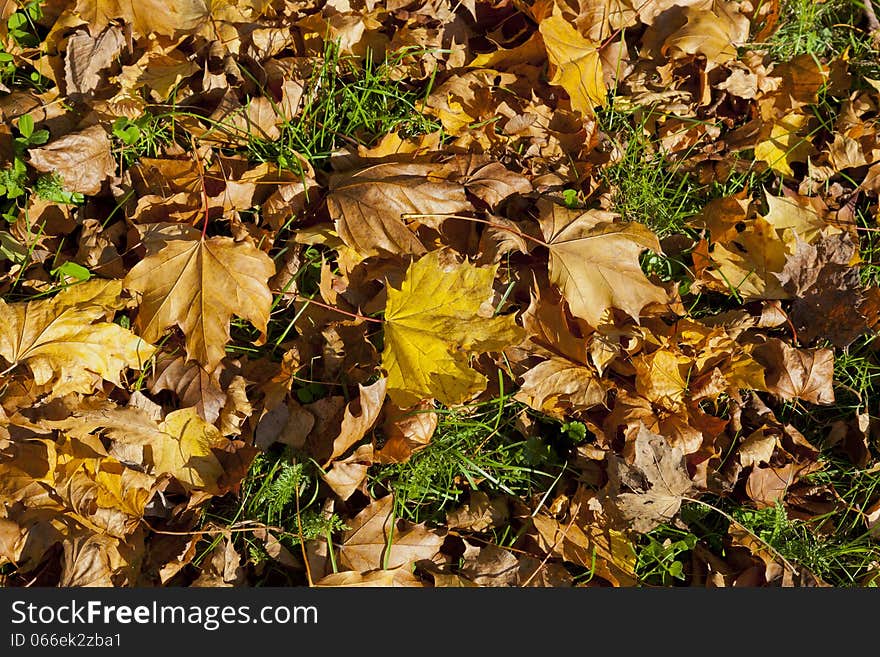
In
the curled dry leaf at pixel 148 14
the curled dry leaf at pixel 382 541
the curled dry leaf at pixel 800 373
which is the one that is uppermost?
the curled dry leaf at pixel 148 14

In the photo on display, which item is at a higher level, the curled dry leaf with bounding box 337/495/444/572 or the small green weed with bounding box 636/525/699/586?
the curled dry leaf with bounding box 337/495/444/572

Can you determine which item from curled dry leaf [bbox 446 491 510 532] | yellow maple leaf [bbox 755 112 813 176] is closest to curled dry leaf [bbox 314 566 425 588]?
curled dry leaf [bbox 446 491 510 532]

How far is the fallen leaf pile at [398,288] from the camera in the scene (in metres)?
1.98

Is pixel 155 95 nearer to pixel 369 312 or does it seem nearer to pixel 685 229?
pixel 369 312

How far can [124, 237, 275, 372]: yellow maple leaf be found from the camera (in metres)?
1.98

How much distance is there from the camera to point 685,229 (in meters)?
2.45

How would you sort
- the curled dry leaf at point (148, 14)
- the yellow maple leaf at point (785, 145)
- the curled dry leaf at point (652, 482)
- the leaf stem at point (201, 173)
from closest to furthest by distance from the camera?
the curled dry leaf at point (652, 482), the leaf stem at point (201, 173), the curled dry leaf at point (148, 14), the yellow maple leaf at point (785, 145)

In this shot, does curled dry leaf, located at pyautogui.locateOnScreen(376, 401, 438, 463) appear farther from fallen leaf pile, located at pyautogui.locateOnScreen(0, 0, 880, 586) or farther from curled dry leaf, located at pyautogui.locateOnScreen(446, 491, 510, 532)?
curled dry leaf, located at pyautogui.locateOnScreen(446, 491, 510, 532)

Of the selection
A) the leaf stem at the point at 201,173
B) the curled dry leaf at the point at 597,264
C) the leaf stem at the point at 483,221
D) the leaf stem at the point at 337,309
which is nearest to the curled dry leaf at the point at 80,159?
the leaf stem at the point at 201,173

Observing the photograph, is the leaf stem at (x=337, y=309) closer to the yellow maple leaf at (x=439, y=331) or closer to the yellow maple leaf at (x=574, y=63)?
the yellow maple leaf at (x=439, y=331)

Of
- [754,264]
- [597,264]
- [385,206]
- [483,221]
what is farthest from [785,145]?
[385,206]

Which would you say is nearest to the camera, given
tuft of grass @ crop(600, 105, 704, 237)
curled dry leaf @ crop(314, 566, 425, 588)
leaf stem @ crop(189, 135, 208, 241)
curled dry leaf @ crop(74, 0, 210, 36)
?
curled dry leaf @ crop(314, 566, 425, 588)

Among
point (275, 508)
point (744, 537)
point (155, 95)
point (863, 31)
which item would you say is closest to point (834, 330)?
point (744, 537)

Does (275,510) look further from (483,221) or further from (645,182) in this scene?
(645,182)
